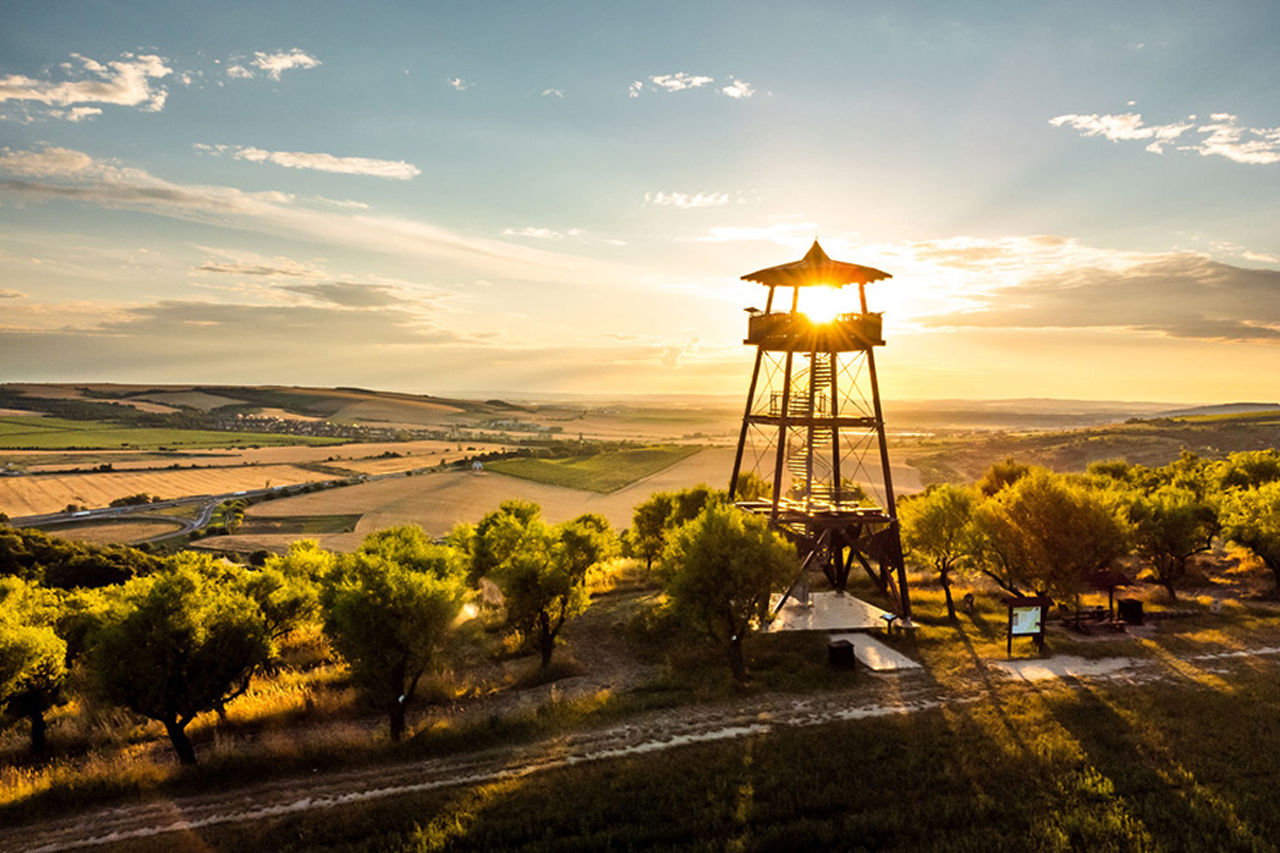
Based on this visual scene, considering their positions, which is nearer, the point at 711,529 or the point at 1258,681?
the point at 1258,681

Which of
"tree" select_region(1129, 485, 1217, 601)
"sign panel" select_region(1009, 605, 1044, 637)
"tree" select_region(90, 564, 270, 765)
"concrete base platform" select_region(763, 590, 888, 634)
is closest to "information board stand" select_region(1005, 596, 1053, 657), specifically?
"sign panel" select_region(1009, 605, 1044, 637)

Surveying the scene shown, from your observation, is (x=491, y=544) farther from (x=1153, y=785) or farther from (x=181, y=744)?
(x=1153, y=785)

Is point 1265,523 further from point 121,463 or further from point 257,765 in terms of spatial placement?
point 121,463

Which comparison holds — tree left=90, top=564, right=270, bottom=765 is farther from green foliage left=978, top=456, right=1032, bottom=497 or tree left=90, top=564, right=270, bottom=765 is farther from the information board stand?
green foliage left=978, top=456, right=1032, bottom=497

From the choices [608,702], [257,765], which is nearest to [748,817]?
[608,702]

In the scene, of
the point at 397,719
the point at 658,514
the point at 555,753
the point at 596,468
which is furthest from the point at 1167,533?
the point at 596,468

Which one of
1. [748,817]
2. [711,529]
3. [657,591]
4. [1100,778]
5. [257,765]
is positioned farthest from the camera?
[657,591]
